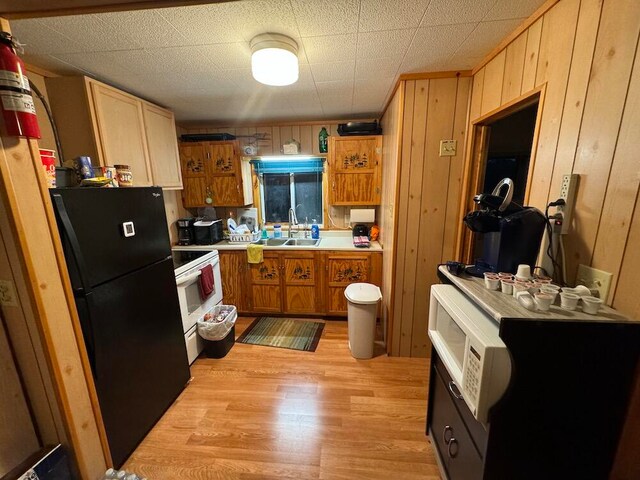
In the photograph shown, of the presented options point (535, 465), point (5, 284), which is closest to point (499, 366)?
point (535, 465)

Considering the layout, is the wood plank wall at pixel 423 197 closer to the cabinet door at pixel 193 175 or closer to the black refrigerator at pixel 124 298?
the black refrigerator at pixel 124 298

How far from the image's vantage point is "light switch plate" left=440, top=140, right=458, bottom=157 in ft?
6.53

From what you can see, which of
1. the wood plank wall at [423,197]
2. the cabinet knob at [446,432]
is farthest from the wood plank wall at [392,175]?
the cabinet knob at [446,432]

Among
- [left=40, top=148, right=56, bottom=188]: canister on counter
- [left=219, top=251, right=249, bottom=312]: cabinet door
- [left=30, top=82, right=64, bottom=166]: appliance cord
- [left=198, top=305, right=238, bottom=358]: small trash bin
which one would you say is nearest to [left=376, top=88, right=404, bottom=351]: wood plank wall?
[left=198, top=305, right=238, bottom=358]: small trash bin

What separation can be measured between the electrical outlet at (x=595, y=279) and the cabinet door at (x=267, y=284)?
2.47 meters

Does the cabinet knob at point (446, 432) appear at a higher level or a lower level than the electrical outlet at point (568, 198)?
lower

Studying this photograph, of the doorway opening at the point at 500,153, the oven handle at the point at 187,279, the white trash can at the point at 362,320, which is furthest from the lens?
the white trash can at the point at 362,320

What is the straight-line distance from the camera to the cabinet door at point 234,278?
302 centimetres

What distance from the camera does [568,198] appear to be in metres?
1.02

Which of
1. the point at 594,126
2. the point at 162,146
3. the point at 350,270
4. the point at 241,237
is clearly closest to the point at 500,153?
the point at 350,270

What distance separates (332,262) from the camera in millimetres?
2900

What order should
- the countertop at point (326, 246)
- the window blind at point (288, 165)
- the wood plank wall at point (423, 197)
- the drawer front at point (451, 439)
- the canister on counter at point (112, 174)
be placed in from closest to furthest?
the drawer front at point (451, 439) → the canister on counter at point (112, 174) → the wood plank wall at point (423, 197) → the countertop at point (326, 246) → the window blind at point (288, 165)

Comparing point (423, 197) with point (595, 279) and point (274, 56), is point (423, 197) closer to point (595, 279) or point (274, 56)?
point (595, 279)

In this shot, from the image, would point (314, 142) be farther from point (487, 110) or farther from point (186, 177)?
point (487, 110)
